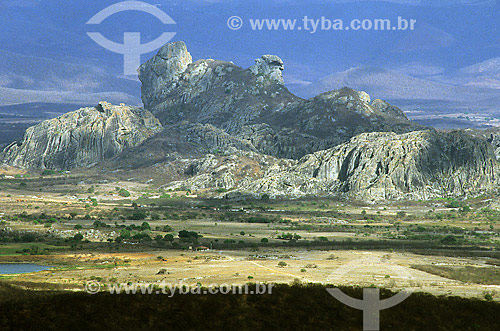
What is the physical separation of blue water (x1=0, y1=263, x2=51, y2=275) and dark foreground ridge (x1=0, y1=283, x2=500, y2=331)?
19.4m

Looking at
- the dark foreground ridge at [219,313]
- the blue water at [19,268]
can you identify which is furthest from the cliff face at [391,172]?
the dark foreground ridge at [219,313]

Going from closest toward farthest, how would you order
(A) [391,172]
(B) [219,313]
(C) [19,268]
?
(B) [219,313] < (C) [19,268] < (A) [391,172]

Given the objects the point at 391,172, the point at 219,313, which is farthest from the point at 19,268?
the point at 391,172

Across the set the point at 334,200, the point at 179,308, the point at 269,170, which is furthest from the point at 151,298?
the point at 269,170

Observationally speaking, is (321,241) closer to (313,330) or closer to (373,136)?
(313,330)

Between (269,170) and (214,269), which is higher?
(269,170)

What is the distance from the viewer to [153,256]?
72250 millimetres

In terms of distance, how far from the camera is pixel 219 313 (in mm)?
36406

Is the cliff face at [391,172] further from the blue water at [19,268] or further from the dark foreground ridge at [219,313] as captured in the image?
the dark foreground ridge at [219,313]

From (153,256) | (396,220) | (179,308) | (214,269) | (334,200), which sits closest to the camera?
(179,308)

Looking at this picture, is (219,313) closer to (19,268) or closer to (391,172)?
(19,268)

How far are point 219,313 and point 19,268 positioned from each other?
32.5 m

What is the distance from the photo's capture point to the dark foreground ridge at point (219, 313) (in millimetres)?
34156

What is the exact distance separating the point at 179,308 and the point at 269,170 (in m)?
149
